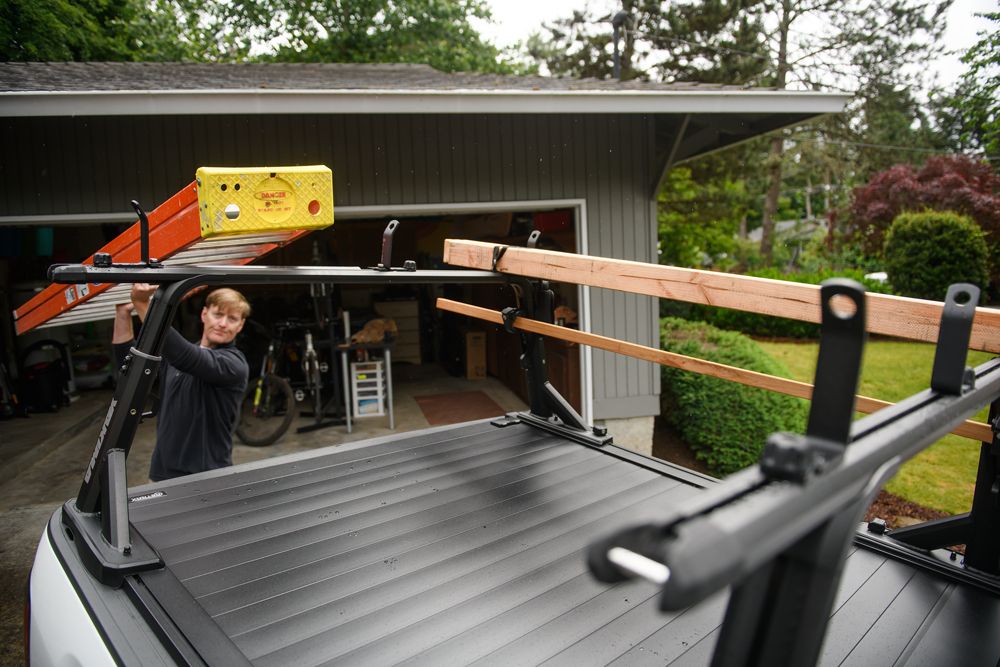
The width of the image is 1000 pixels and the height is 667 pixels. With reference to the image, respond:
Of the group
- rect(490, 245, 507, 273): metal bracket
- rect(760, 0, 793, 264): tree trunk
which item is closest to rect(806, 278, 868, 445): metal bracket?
rect(490, 245, 507, 273): metal bracket

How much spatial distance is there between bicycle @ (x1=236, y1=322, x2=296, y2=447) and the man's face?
3.72 m

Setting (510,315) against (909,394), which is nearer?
(510,315)

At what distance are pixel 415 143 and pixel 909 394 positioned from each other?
28.8ft

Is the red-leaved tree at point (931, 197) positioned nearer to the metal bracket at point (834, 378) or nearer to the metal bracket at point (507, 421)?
the metal bracket at point (507, 421)

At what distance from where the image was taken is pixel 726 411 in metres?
7.16

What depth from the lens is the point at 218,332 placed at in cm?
327

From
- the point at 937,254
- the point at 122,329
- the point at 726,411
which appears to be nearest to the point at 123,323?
the point at 122,329

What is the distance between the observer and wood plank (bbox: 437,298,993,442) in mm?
1586

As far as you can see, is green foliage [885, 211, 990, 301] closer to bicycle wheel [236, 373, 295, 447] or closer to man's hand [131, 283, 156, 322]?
bicycle wheel [236, 373, 295, 447]

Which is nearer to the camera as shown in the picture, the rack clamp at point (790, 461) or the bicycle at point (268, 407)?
the rack clamp at point (790, 461)

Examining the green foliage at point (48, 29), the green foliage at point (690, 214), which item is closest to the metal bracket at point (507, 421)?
the green foliage at point (48, 29)

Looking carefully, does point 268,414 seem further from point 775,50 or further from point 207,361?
point 775,50

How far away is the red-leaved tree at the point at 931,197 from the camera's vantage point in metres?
15.4

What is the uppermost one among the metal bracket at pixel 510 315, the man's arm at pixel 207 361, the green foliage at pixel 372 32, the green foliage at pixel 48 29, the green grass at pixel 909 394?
the green foliage at pixel 372 32
